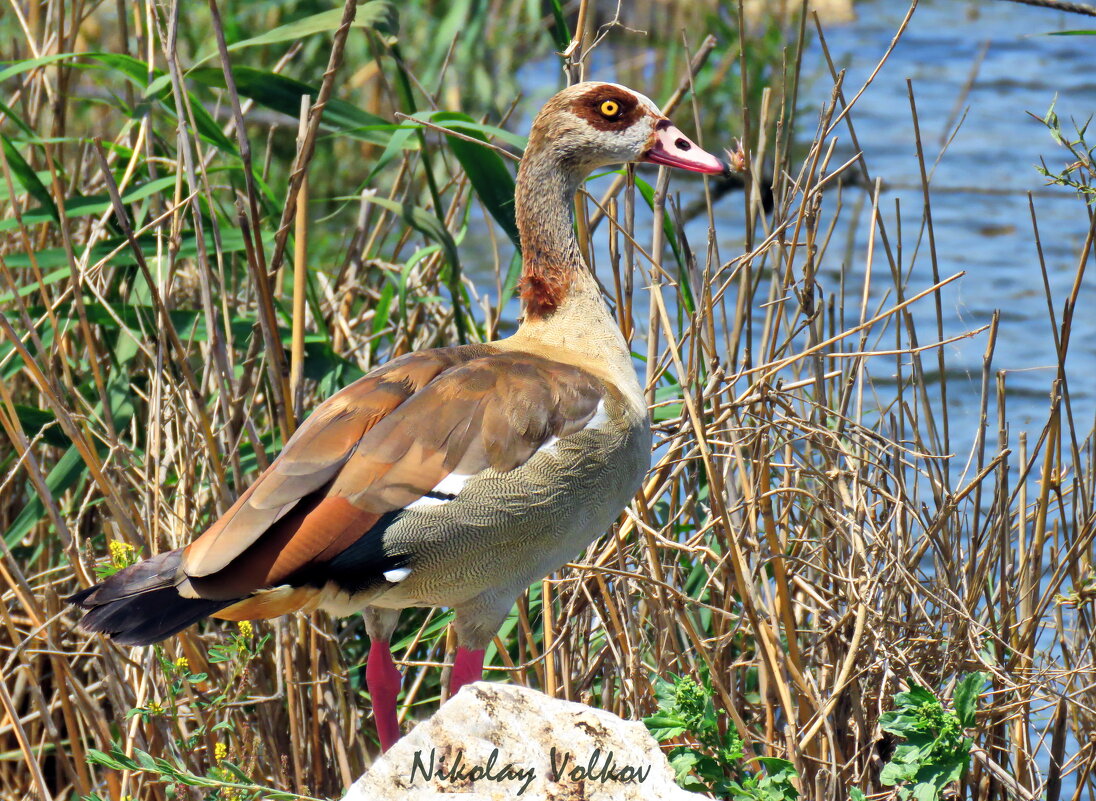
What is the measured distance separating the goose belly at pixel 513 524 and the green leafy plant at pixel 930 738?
599 mm

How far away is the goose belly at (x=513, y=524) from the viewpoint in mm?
2256

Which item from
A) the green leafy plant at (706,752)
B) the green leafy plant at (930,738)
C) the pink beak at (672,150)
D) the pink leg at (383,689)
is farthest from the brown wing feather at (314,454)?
the green leafy plant at (930,738)

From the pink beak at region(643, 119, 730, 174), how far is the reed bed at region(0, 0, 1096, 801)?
0.22 feet

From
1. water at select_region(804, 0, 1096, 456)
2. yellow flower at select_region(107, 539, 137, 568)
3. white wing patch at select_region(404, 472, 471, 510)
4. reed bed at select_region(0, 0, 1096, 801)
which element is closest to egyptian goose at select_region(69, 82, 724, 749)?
white wing patch at select_region(404, 472, 471, 510)

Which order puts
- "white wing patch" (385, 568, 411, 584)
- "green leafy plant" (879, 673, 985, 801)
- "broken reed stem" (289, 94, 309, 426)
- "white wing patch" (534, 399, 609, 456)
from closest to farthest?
"green leafy plant" (879, 673, 985, 801) → "white wing patch" (385, 568, 411, 584) → "white wing patch" (534, 399, 609, 456) → "broken reed stem" (289, 94, 309, 426)

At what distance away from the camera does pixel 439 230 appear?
2.98m

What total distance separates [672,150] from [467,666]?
1.06m

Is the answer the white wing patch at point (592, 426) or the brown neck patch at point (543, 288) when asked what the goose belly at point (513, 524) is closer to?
the white wing patch at point (592, 426)

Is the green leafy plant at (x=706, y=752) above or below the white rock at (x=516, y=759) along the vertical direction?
below

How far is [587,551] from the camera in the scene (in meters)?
2.86

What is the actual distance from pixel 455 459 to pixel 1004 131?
5.86 meters

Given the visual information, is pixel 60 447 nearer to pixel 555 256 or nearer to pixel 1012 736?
pixel 555 256

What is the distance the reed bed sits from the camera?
2414 millimetres

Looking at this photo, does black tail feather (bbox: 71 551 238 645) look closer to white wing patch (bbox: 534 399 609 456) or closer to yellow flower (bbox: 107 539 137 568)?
yellow flower (bbox: 107 539 137 568)
